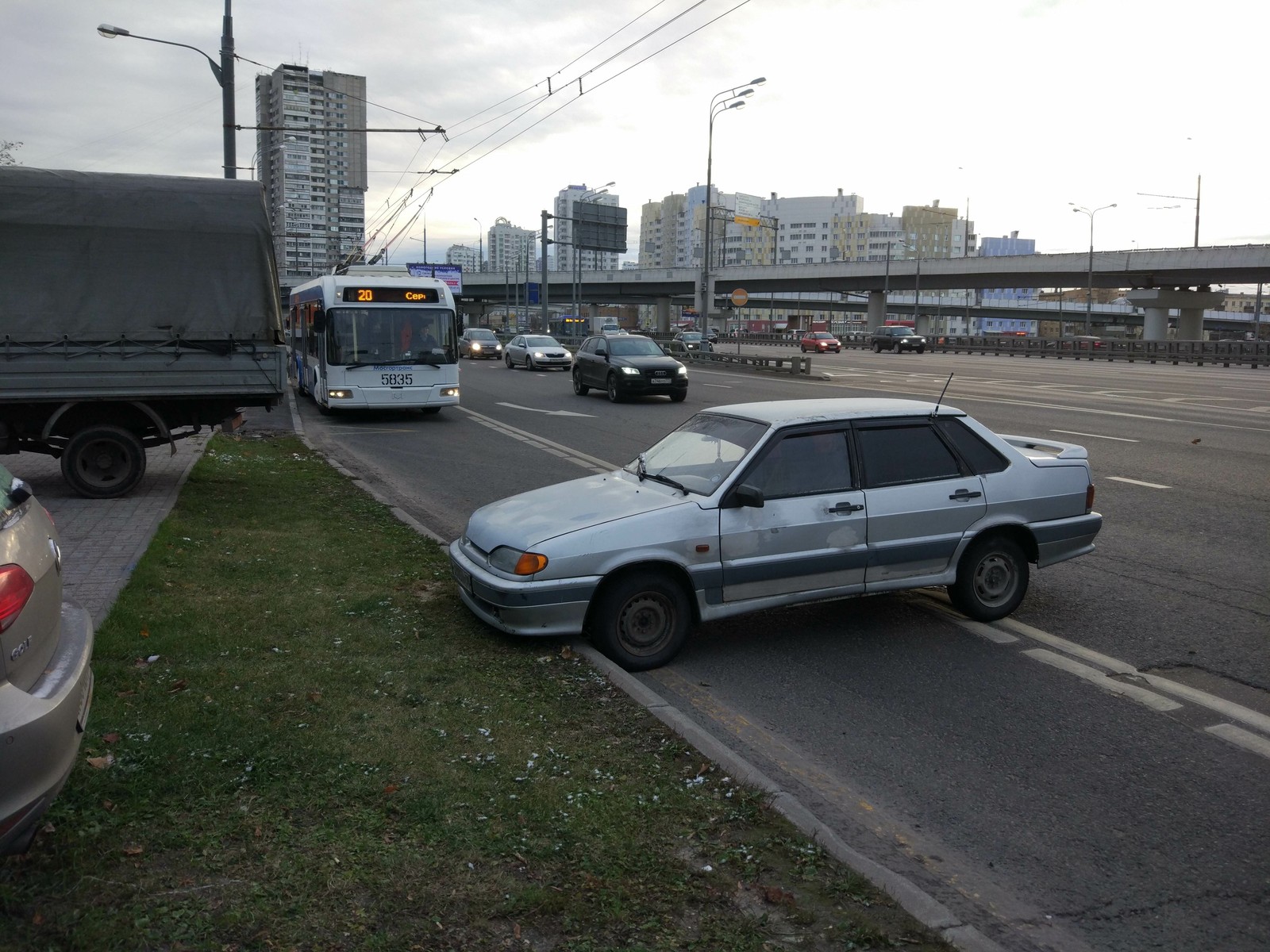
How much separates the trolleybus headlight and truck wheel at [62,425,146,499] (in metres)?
6.21

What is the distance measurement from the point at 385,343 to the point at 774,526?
1560 centimetres

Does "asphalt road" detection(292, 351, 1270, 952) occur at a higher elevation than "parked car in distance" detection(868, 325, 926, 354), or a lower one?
lower

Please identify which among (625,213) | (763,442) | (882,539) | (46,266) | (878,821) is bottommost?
(878,821)

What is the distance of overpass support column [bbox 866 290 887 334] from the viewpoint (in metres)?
96.2

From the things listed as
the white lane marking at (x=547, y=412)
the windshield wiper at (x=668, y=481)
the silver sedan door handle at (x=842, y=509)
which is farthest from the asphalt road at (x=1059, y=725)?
the white lane marking at (x=547, y=412)

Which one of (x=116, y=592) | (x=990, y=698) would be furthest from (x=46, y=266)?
(x=990, y=698)

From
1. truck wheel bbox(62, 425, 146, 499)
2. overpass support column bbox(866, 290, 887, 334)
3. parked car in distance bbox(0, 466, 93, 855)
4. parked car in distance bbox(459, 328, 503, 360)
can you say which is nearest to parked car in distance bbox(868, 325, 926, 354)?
overpass support column bbox(866, 290, 887, 334)

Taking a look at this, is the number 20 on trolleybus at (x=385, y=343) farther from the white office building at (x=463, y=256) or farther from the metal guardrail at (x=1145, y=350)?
the white office building at (x=463, y=256)

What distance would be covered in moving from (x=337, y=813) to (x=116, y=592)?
358cm

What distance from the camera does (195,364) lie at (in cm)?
1070

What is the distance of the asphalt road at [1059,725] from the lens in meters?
3.81

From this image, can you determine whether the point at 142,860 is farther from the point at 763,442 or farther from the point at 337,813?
the point at 763,442

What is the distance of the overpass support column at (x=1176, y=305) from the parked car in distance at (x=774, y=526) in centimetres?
7658

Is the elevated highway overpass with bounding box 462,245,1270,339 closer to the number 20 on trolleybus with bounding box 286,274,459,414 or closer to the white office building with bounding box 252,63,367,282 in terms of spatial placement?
the white office building with bounding box 252,63,367,282
